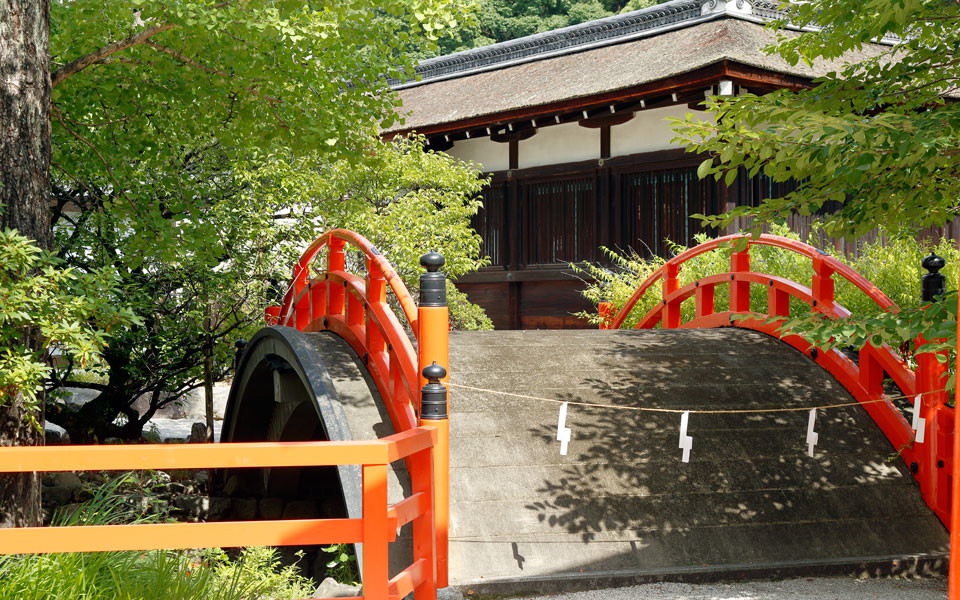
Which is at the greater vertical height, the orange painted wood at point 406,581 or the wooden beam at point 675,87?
the wooden beam at point 675,87

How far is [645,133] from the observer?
13.2m

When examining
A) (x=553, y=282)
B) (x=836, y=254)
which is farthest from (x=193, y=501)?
(x=836, y=254)

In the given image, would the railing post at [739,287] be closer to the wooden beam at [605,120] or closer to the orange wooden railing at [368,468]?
the orange wooden railing at [368,468]

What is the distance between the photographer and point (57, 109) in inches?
269

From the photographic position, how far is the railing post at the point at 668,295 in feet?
31.9

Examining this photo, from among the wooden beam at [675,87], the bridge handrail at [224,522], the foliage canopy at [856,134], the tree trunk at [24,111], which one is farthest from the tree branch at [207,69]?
the wooden beam at [675,87]

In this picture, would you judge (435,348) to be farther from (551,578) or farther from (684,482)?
(684,482)

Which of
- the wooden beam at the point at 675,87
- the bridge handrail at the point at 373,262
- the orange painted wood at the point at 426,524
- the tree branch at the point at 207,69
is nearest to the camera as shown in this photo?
→ the orange painted wood at the point at 426,524

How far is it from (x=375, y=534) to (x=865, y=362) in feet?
14.9

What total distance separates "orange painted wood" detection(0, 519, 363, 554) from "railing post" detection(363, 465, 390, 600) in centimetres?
14

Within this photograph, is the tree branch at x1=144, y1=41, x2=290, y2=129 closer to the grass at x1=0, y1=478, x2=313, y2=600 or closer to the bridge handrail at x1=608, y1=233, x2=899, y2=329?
the grass at x1=0, y1=478, x2=313, y2=600

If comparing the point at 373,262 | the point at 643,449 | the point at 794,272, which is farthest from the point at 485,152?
the point at 643,449

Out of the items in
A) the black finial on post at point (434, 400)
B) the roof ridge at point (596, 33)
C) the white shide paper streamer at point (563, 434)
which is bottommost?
the white shide paper streamer at point (563, 434)

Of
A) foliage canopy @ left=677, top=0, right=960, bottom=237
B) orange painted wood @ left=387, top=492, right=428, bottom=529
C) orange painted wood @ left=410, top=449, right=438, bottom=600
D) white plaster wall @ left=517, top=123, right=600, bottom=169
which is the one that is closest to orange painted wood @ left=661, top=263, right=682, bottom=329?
foliage canopy @ left=677, top=0, right=960, bottom=237
